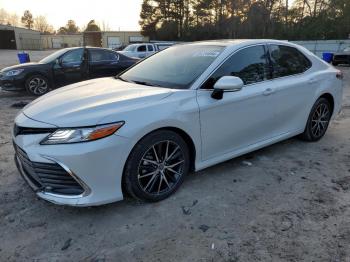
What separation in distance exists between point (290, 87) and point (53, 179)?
3132 millimetres

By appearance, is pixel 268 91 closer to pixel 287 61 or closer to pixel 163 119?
pixel 287 61

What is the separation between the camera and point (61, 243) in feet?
8.90

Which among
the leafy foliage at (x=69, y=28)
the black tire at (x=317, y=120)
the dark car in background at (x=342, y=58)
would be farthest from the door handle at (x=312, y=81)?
the leafy foliage at (x=69, y=28)

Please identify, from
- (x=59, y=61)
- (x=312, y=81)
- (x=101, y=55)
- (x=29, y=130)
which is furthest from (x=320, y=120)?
(x=59, y=61)

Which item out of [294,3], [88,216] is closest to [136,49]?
[88,216]

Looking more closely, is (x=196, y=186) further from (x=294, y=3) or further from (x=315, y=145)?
(x=294, y=3)

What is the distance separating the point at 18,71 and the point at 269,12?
1508 inches

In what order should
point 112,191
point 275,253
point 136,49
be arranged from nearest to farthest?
point 275,253 < point 112,191 < point 136,49

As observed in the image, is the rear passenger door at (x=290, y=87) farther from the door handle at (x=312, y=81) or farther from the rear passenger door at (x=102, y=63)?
the rear passenger door at (x=102, y=63)

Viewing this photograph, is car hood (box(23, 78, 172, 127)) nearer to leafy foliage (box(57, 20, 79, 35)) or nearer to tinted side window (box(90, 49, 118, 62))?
tinted side window (box(90, 49, 118, 62))

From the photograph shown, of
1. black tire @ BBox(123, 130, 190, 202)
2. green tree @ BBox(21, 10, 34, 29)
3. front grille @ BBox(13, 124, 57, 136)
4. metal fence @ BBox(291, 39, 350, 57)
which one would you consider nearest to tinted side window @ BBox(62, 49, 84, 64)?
front grille @ BBox(13, 124, 57, 136)

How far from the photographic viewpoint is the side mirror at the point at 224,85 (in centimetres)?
336

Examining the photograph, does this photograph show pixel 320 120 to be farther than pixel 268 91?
Yes

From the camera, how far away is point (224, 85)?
335 cm
